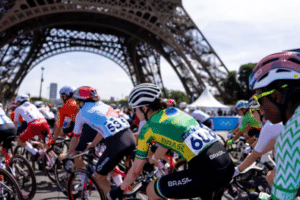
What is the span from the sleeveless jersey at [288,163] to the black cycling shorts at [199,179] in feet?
3.93

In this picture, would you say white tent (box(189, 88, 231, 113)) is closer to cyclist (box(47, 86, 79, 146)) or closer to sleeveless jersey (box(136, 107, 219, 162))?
cyclist (box(47, 86, 79, 146))

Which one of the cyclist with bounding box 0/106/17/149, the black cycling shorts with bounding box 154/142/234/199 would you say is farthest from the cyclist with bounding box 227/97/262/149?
the cyclist with bounding box 0/106/17/149

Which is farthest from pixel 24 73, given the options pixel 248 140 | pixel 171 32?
pixel 248 140

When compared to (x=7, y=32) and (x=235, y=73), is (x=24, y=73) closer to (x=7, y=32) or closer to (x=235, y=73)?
(x=7, y=32)

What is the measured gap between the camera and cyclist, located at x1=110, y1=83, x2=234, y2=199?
7.80 ft

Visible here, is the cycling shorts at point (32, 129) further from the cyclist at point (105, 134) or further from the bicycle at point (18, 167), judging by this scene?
the cyclist at point (105, 134)

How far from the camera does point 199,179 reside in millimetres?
2354

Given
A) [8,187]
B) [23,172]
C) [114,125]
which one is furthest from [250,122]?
[8,187]

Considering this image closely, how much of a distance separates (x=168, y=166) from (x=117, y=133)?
1.78 meters

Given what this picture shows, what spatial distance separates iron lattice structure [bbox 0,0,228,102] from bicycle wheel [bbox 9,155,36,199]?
1822cm

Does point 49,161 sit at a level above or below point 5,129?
below

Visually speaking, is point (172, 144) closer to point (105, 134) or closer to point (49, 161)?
point (105, 134)

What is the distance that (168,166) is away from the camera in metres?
5.17

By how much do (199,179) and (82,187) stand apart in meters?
2.24
